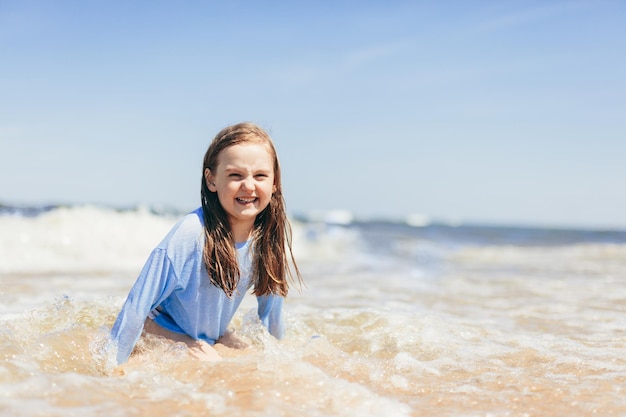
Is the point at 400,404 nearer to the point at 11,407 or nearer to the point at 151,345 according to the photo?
the point at 151,345

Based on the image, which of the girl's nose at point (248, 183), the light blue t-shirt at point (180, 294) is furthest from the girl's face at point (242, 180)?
the light blue t-shirt at point (180, 294)

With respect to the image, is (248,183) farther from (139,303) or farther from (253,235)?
(139,303)

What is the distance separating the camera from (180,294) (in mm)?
3201

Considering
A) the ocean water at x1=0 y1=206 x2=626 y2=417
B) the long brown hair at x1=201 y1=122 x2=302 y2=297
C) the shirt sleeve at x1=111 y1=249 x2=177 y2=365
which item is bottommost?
the ocean water at x1=0 y1=206 x2=626 y2=417

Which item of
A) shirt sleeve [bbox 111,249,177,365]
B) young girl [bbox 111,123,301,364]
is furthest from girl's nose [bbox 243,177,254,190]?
shirt sleeve [bbox 111,249,177,365]

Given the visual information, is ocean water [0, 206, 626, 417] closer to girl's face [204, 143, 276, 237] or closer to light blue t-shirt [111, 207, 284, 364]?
light blue t-shirt [111, 207, 284, 364]

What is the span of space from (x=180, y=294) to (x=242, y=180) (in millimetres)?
685

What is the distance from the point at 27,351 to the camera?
310cm

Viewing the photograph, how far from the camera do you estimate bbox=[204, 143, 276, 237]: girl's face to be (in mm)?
3234

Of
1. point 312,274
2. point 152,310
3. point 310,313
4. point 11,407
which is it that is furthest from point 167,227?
point 11,407

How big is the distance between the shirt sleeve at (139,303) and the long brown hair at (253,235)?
237mm

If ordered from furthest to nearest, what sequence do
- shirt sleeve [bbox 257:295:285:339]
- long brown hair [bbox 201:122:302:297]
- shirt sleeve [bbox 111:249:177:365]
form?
1. shirt sleeve [bbox 257:295:285:339]
2. long brown hair [bbox 201:122:302:297]
3. shirt sleeve [bbox 111:249:177:365]

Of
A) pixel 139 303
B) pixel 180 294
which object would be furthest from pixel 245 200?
pixel 139 303

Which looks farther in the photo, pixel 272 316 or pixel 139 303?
pixel 272 316
